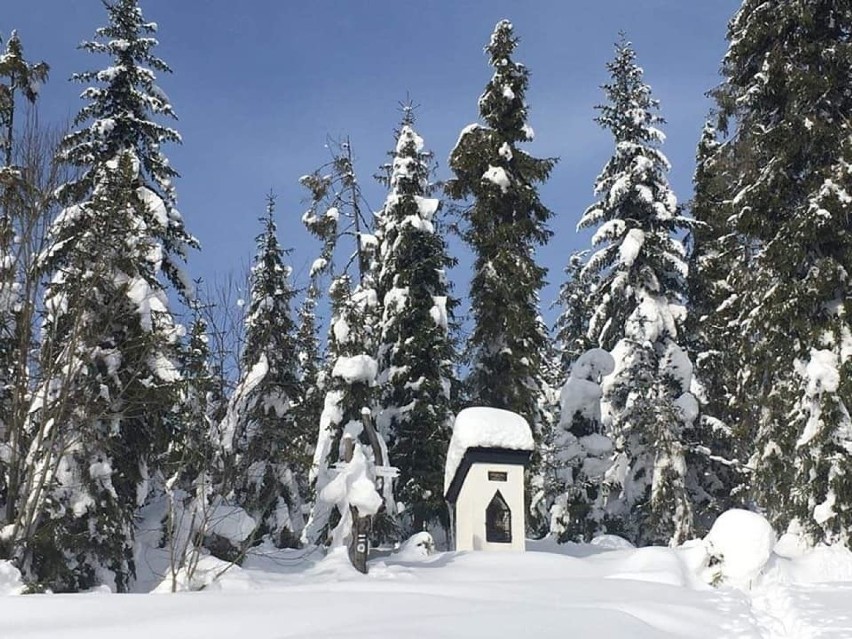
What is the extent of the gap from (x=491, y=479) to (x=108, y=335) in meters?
8.84

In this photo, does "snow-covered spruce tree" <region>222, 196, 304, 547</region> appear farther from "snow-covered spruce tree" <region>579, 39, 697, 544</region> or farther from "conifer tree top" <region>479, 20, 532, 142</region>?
"snow-covered spruce tree" <region>579, 39, 697, 544</region>

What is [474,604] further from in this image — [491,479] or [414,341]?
[414,341]

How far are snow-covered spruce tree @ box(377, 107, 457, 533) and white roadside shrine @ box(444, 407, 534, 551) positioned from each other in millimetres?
3300

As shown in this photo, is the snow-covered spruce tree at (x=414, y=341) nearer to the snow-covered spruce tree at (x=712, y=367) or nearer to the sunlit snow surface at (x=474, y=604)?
the sunlit snow surface at (x=474, y=604)

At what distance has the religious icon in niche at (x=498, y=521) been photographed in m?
18.9

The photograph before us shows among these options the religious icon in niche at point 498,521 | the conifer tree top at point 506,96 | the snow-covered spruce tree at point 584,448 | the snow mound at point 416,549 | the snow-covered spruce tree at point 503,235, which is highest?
the conifer tree top at point 506,96

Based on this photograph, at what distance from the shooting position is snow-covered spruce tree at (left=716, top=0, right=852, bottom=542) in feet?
51.4

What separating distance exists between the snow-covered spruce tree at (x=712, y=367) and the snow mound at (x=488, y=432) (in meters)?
8.20

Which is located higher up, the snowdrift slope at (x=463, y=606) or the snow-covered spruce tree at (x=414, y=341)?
the snow-covered spruce tree at (x=414, y=341)

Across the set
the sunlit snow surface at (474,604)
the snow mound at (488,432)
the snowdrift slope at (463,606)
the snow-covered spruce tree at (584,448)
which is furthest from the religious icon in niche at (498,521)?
the snow-covered spruce tree at (584,448)

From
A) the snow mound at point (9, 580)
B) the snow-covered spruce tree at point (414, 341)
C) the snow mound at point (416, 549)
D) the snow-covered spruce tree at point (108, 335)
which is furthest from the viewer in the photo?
the snow-covered spruce tree at point (414, 341)

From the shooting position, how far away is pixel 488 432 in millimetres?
18984

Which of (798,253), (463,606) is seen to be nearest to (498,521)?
(798,253)

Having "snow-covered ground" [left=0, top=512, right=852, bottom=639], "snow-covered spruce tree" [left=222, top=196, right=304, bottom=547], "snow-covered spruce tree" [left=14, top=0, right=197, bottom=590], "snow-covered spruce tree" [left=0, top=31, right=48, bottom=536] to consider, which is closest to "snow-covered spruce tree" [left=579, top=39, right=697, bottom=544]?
"snow-covered ground" [left=0, top=512, right=852, bottom=639]
